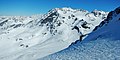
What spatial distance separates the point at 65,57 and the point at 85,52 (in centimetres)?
290

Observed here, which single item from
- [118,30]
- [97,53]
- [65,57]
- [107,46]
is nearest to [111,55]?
[97,53]

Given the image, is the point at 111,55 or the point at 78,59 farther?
the point at 78,59

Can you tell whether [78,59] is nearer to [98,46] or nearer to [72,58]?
[72,58]

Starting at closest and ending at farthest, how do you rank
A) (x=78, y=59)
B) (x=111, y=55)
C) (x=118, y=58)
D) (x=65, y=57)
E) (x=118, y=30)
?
(x=118, y=58)
(x=111, y=55)
(x=78, y=59)
(x=65, y=57)
(x=118, y=30)

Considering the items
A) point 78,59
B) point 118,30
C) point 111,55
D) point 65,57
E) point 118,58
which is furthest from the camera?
point 118,30

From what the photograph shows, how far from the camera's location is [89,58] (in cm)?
2892

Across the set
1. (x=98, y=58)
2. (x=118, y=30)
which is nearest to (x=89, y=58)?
(x=98, y=58)

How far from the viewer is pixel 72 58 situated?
100ft

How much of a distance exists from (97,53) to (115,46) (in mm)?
3049

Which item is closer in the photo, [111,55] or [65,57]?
[111,55]

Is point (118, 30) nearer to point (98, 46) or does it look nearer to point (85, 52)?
point (98, 46)

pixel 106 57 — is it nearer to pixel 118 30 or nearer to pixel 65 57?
pixel 65 57

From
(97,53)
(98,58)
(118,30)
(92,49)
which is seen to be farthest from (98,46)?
(118,30)

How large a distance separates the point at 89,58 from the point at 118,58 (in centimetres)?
410
